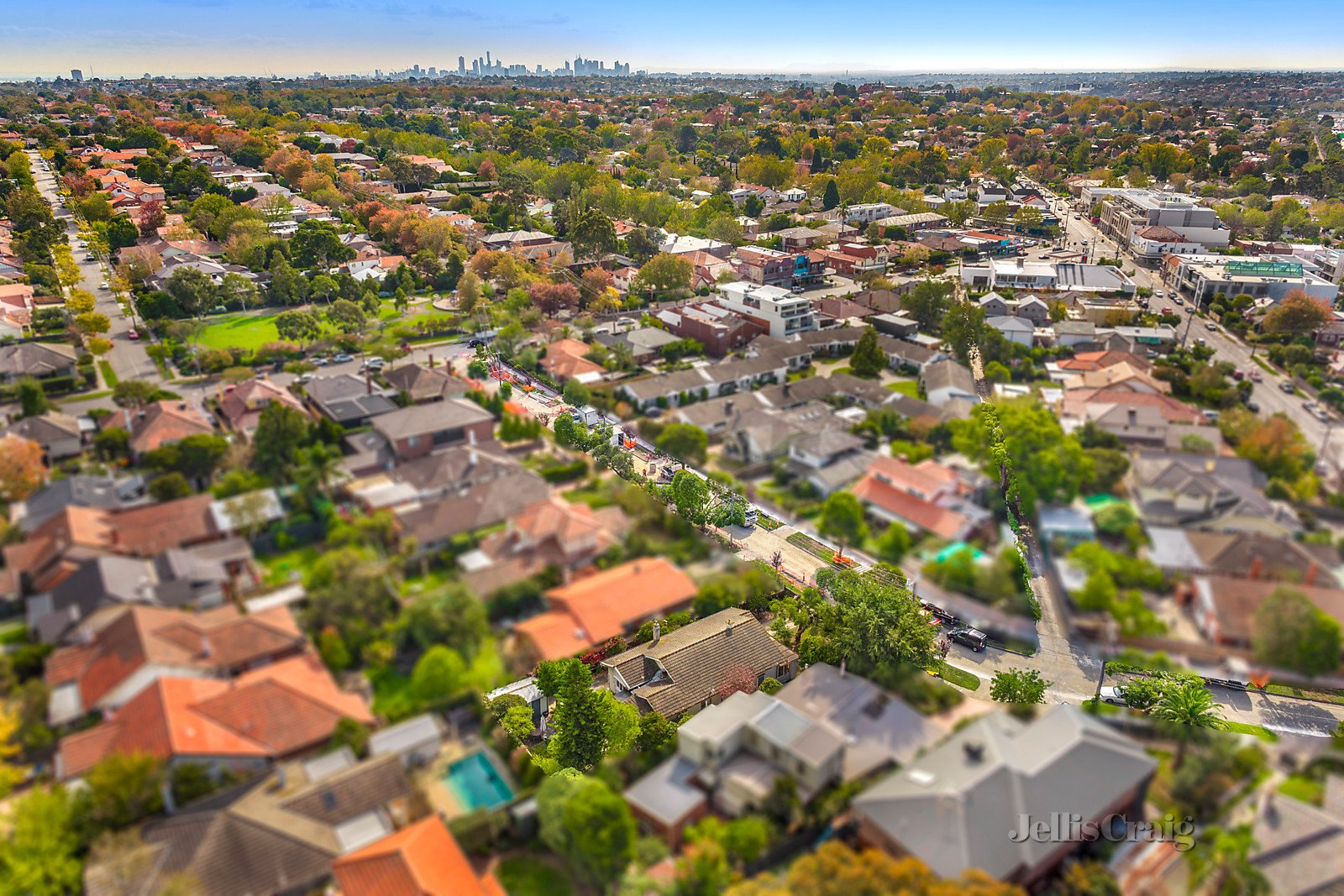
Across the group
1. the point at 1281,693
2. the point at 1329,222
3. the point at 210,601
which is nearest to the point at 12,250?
the point at 210,601

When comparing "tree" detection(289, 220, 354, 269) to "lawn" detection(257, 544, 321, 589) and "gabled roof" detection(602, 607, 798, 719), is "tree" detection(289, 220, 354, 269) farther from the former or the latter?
"lawn" detection(257, 544, 321, 589)

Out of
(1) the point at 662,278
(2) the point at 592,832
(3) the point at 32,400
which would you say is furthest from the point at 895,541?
(1) the point at 662,278

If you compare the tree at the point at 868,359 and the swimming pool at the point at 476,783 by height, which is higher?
the tree at the point at 868,359

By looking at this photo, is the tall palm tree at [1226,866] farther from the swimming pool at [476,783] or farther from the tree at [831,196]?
the tree at [831,196]

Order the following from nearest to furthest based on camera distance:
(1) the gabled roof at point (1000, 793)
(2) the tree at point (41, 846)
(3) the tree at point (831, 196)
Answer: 1. (2) the tree at point (41, 846)
2. (1) the gabled roof at point (1000, 793)
3. (3) the tree at point (831, 196)

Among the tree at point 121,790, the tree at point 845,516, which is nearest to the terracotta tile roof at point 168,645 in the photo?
the tree at point 121,790

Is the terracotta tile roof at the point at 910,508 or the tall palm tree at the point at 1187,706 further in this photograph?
the tall palm tree at the point at 1187,706

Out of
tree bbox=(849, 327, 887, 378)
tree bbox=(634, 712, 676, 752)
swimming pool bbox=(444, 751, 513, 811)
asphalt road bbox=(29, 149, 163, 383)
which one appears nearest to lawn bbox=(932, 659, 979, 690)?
tree bbox=(634, 712, 676, 752)
